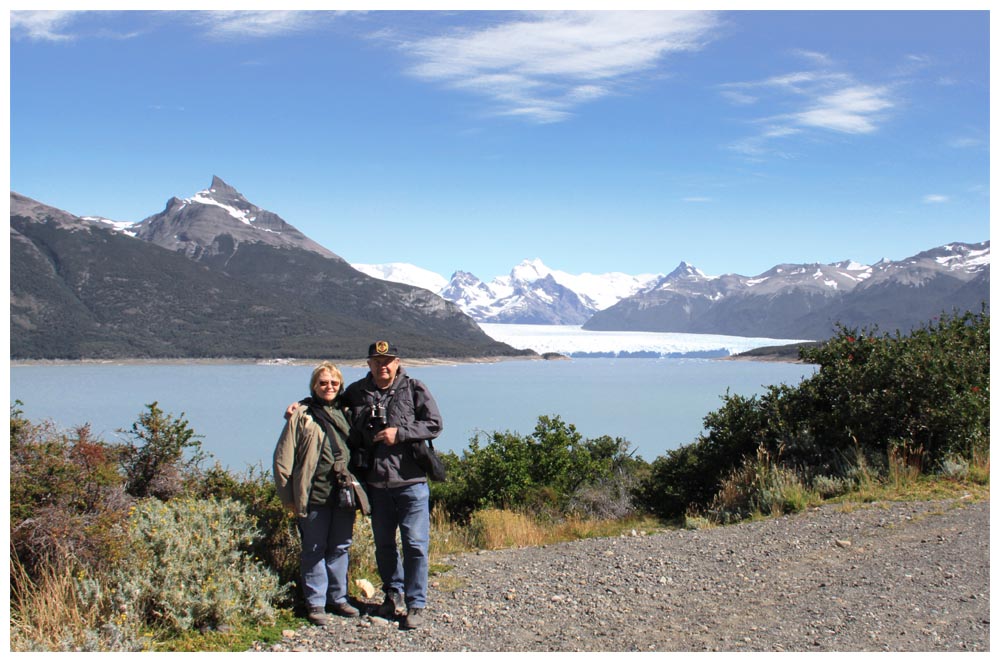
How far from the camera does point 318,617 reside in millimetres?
5105

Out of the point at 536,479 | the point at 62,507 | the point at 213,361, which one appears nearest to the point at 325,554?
the point at 62,507

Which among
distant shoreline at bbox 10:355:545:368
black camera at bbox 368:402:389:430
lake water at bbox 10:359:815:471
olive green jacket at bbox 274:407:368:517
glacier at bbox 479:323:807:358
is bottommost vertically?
lake water at bbox 10:359:815:471

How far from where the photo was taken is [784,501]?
846 cm

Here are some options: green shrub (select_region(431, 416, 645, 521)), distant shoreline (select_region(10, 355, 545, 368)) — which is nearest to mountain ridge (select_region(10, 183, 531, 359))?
distant shoreline (select_region(10, 355, 545, 368))

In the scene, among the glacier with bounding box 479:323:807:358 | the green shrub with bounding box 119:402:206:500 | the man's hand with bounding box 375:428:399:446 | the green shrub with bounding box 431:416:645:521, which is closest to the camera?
the man's hand with bounding box 375:428:399:446

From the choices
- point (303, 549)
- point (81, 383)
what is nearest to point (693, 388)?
point (81, 383)

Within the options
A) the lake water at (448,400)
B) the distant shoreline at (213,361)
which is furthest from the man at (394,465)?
the distant shoreline at (213,361)

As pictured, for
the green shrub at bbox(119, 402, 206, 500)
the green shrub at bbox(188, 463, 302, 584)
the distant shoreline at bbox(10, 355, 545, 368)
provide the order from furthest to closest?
1. the distant shoreline at bbox(10, 355, 545, 368)
2. the green shrub at bbox(119, 402, 206, 500)
3. the green shrub at bbox(188, 463, 302, 584)

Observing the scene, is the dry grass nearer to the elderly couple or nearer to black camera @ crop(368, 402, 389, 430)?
the elderly couple

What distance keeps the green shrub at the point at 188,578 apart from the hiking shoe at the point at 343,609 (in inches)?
12.4

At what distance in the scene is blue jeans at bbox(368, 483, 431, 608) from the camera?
5.17m

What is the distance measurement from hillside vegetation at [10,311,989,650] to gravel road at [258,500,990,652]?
794 mm
